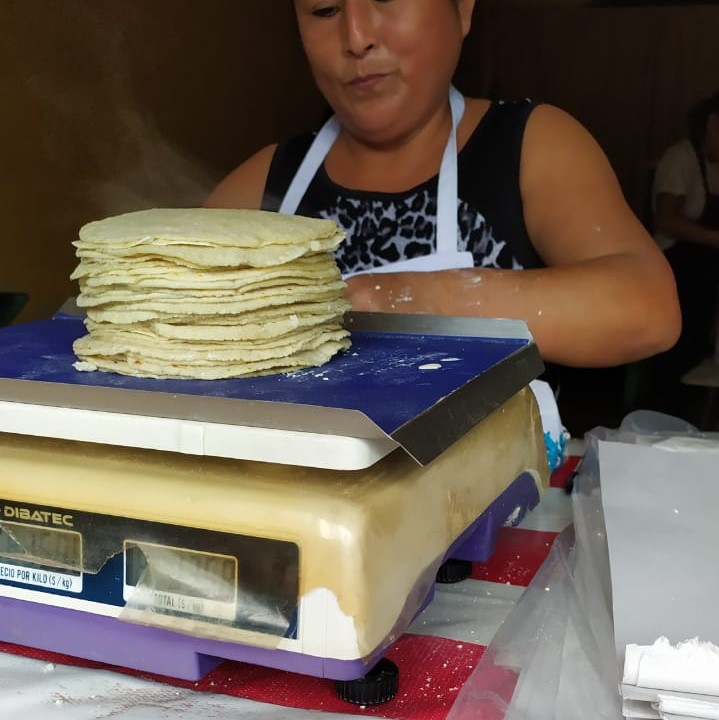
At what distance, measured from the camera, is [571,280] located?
1253mm

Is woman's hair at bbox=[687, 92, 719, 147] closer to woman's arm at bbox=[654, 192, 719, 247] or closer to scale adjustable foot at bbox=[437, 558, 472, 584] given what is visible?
Result: woman's arm at bbox=[654, 192, 719, 247]

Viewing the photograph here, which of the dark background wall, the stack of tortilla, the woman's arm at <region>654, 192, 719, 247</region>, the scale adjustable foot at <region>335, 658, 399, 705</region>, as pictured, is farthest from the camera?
the woman's arm at <region>654, 192, 719, 247</region>

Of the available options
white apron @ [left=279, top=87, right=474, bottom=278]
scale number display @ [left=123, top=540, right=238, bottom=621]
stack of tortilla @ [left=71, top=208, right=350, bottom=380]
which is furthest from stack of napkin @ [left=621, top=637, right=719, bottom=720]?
white apron @ [left=279, top=87, right=474, bottom=278]

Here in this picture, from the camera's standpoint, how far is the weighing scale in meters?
0.59

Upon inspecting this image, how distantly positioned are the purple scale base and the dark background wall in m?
0.86

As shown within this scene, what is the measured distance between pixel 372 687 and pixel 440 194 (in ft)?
3.44

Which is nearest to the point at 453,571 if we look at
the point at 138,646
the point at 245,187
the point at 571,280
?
the point at 138,646

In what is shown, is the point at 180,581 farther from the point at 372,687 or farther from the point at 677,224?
the point at 677,224

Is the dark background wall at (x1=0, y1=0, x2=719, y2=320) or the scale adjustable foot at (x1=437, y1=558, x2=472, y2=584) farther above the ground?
the dark background wall at (x1=0, y1=0, x2=719, y2=320)

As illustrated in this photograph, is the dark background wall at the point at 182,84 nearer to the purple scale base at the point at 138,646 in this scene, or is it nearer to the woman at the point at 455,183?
the woman at the point at 455,183

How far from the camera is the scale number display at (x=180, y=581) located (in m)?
0.62

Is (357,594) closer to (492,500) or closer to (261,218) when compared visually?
(492,500)

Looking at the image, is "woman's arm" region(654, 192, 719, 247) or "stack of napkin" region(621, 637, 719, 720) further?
"woman's arm" region(654, 192, 719, 247)

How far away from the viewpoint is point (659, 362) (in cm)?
162
